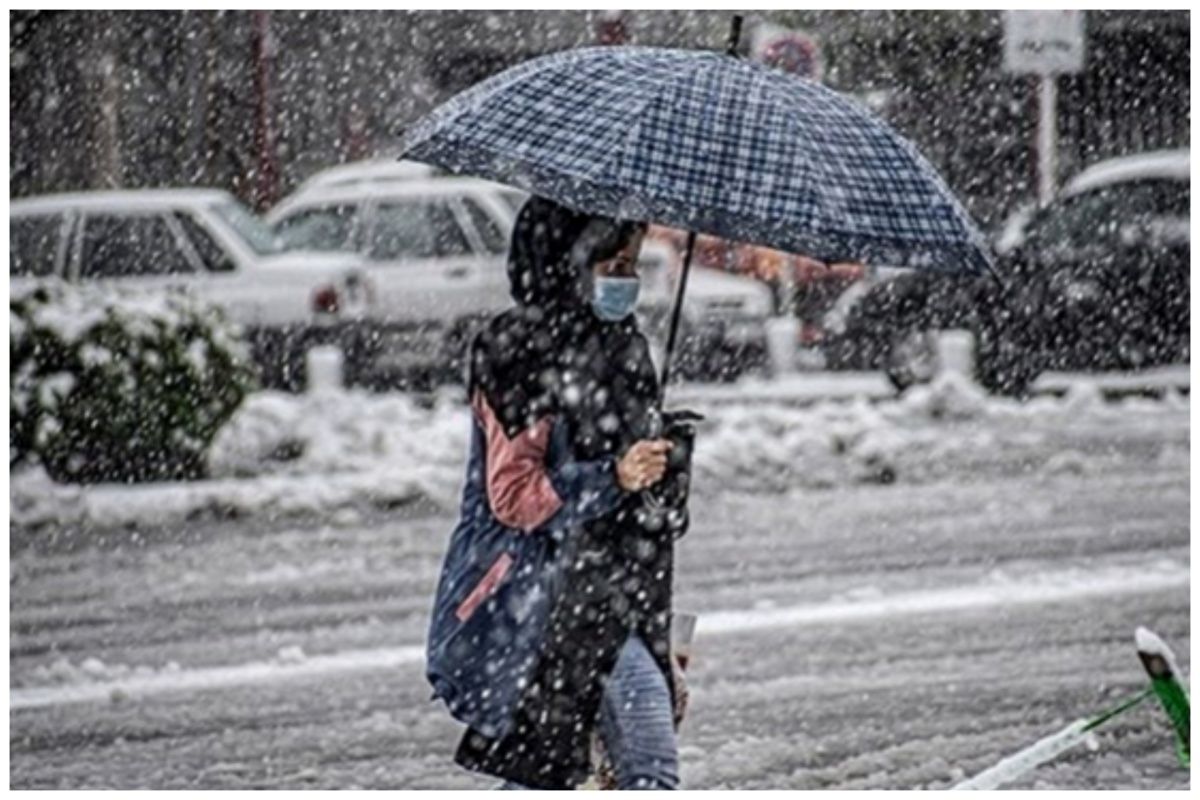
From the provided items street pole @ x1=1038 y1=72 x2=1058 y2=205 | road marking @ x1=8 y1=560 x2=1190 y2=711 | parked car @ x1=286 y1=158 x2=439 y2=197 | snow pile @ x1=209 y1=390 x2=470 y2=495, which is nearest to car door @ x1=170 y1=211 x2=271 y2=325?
snow pile @ x1=209 y1=390 x2=470 y2=495

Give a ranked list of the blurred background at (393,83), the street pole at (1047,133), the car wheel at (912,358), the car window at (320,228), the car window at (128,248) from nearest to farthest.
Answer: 1. the car window at (128,248)
2. the car window at (320,228)
3. the car wheel at (912,358)
4. the blurred background at (393,83)
5. the street pole at (1047,133)

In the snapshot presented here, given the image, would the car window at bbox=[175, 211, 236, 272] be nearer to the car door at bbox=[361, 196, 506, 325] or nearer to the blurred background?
the car door at bbox=[361, 196, 506, 325]

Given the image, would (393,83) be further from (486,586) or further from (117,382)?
(486,586)

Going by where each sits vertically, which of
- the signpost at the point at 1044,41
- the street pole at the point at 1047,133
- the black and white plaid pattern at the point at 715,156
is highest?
the signpost at the point at 1044,41

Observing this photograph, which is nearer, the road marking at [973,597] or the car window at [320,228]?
the road marking at [973,597]

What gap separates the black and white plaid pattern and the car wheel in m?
9.89

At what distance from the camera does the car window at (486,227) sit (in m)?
14.9

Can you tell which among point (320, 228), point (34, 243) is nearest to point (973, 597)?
point (34, 243)

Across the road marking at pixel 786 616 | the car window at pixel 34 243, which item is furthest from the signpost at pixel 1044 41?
the car window at pixel 34 243

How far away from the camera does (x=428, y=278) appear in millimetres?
14602

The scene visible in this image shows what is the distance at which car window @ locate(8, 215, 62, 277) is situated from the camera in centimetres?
1380

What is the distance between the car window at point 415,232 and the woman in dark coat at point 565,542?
962 cm

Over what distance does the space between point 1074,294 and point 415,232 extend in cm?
361

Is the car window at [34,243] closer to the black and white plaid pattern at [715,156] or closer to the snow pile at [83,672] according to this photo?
the snow pile at [83,672]
